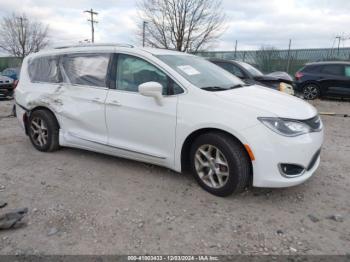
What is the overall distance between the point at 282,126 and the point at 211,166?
86 cm

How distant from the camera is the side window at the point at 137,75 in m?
3.50

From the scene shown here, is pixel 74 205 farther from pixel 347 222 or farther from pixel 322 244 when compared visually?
pixel 347 222

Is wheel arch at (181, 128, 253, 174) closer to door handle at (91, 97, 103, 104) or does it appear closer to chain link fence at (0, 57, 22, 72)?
door handle at (91, 97, 103, 104)

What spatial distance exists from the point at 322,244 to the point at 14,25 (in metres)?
40.1

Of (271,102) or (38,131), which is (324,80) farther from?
(38,131)

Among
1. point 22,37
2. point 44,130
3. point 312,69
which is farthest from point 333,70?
point 22,37

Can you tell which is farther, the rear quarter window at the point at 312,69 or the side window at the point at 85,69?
the rear quarter window at the point at 312,69

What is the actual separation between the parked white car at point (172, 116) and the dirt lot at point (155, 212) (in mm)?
279

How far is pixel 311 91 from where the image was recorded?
37.9 feet

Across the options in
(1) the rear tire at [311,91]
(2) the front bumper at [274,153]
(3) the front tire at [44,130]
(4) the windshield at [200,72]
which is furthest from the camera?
(1) the rear tire at [311,91]

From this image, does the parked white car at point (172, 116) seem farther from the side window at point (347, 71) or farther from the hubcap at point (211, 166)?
the side window at point (347, 71)

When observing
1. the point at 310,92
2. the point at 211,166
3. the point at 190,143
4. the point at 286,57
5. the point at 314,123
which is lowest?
the point at 211,166

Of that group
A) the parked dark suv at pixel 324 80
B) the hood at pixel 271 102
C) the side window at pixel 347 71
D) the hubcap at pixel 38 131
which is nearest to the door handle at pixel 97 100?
the hubcap at pixel 38 131


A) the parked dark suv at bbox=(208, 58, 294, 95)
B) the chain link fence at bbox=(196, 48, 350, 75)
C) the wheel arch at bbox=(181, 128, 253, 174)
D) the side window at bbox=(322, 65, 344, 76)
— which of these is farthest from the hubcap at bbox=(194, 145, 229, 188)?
the chain link fence at bbox=(196, 48, 350, 75)
